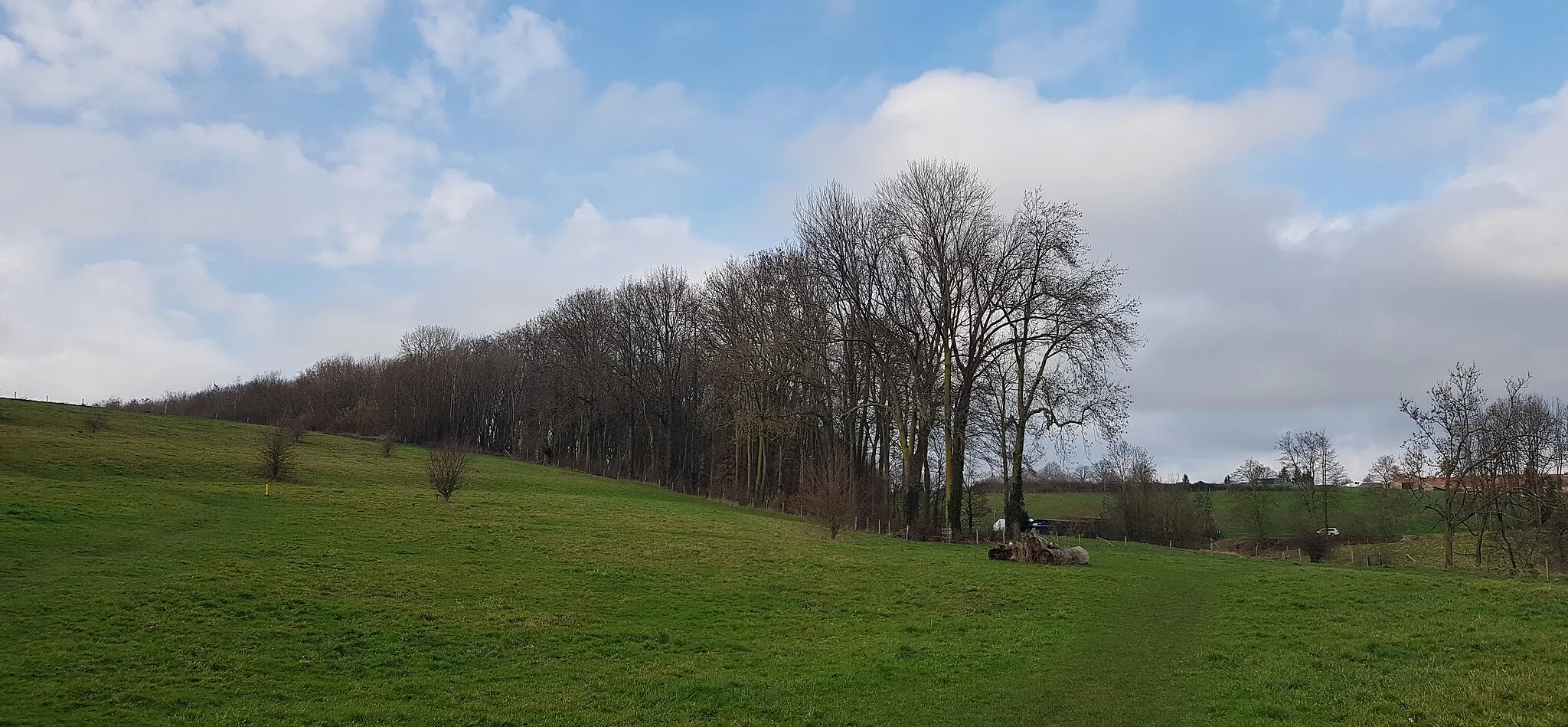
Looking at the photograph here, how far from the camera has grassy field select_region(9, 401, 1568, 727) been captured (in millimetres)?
12477

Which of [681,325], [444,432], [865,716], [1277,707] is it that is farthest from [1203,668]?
[444,432]

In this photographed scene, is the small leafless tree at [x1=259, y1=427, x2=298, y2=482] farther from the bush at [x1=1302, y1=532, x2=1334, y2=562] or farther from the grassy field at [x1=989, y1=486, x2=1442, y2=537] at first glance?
the bush at [x1=1302, y1=532, x2=1334, y2=562]

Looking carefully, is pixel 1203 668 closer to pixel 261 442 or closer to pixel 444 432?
pixel 261 442

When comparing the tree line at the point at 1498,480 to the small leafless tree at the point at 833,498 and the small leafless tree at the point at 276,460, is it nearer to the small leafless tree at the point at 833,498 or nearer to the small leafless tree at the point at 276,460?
the small leafless tree at the point at 833,498

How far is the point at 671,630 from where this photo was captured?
18.0m

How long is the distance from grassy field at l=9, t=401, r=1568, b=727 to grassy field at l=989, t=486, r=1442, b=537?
37.9 meters

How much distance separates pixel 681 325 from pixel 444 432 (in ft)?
110

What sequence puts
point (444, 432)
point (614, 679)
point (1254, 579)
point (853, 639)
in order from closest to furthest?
point (614, 679) → point (853, 639) → point (1254, 579) → point (444, 432)

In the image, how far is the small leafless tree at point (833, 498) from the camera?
35.1 m

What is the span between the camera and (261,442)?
53094 millimetres

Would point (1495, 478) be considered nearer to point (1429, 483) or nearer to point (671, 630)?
point (1429, 483)

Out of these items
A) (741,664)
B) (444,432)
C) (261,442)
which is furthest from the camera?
(444,432)

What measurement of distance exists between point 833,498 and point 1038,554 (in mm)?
8252

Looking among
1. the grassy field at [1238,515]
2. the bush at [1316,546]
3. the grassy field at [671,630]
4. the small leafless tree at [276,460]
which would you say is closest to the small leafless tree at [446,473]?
the grassy field at [671,630]
